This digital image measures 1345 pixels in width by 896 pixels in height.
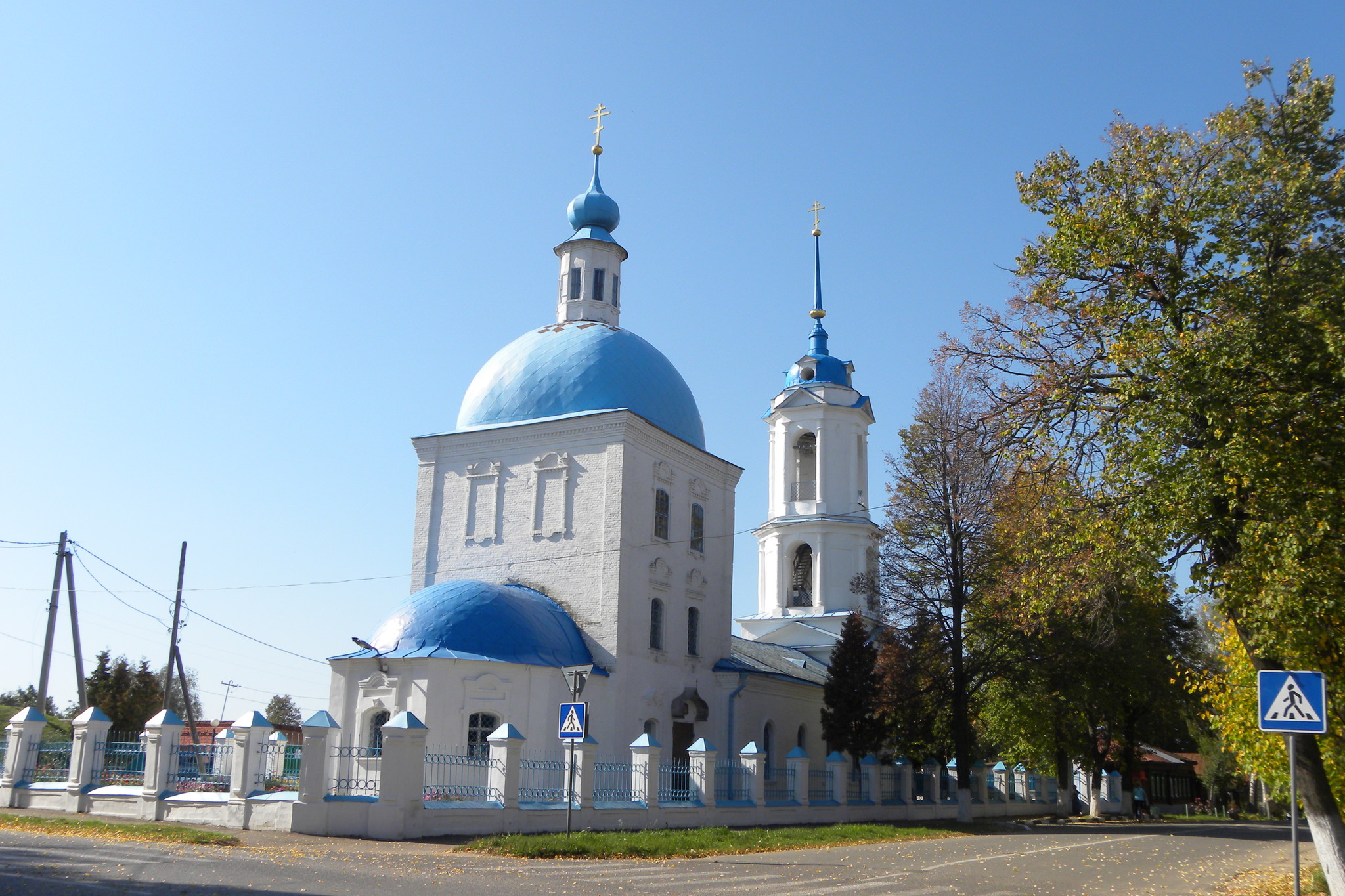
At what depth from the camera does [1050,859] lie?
53.6 feet

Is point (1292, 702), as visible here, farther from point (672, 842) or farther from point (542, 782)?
point (542, 782)

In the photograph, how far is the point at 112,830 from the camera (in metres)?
14.5

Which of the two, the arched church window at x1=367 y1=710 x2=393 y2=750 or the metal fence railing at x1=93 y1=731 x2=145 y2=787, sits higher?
the arched church window at x1=367 y1=710 x2=393 y2=750

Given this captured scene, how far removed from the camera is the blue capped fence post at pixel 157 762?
Result: 1633 centimetres

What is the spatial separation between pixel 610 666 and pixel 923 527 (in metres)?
8.31

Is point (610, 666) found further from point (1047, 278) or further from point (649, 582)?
point (1047, 278)

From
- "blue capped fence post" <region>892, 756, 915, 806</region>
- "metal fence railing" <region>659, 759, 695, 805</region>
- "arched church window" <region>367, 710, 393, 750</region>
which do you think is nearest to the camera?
"metal fence railing" <region>659, 759, 695, 805</region>

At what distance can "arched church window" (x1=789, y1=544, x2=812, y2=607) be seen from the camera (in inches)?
1427

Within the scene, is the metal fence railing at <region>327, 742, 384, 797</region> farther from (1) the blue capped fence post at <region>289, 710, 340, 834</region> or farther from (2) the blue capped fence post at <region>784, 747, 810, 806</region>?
(2) the blue capped fence post at <region>784, 747, 810, 806</region>

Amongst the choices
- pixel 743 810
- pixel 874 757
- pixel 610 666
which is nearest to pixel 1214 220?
pixel 743 810

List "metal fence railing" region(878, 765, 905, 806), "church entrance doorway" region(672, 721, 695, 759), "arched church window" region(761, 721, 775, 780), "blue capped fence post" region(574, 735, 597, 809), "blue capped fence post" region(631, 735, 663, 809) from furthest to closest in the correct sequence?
"arched church window" region(761, 721, 775, 780)
"metal fence railing" region(878, 765, 905, 806)
"church entrance doorway" region(672, 721, 695, 759)
"blue capped fence post" region(631, 735, 663, 809)
"blue capped fence post" region(574, 735, 597, 809)

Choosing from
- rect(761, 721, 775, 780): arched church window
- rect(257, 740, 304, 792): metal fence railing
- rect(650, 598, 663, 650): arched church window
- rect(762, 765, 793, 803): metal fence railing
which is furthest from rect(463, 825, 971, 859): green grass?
rect(761, 721, 775, 780): arched church window

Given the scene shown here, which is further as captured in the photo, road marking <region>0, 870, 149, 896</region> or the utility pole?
the utility pole

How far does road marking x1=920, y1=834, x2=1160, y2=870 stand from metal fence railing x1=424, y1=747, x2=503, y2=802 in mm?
6775
